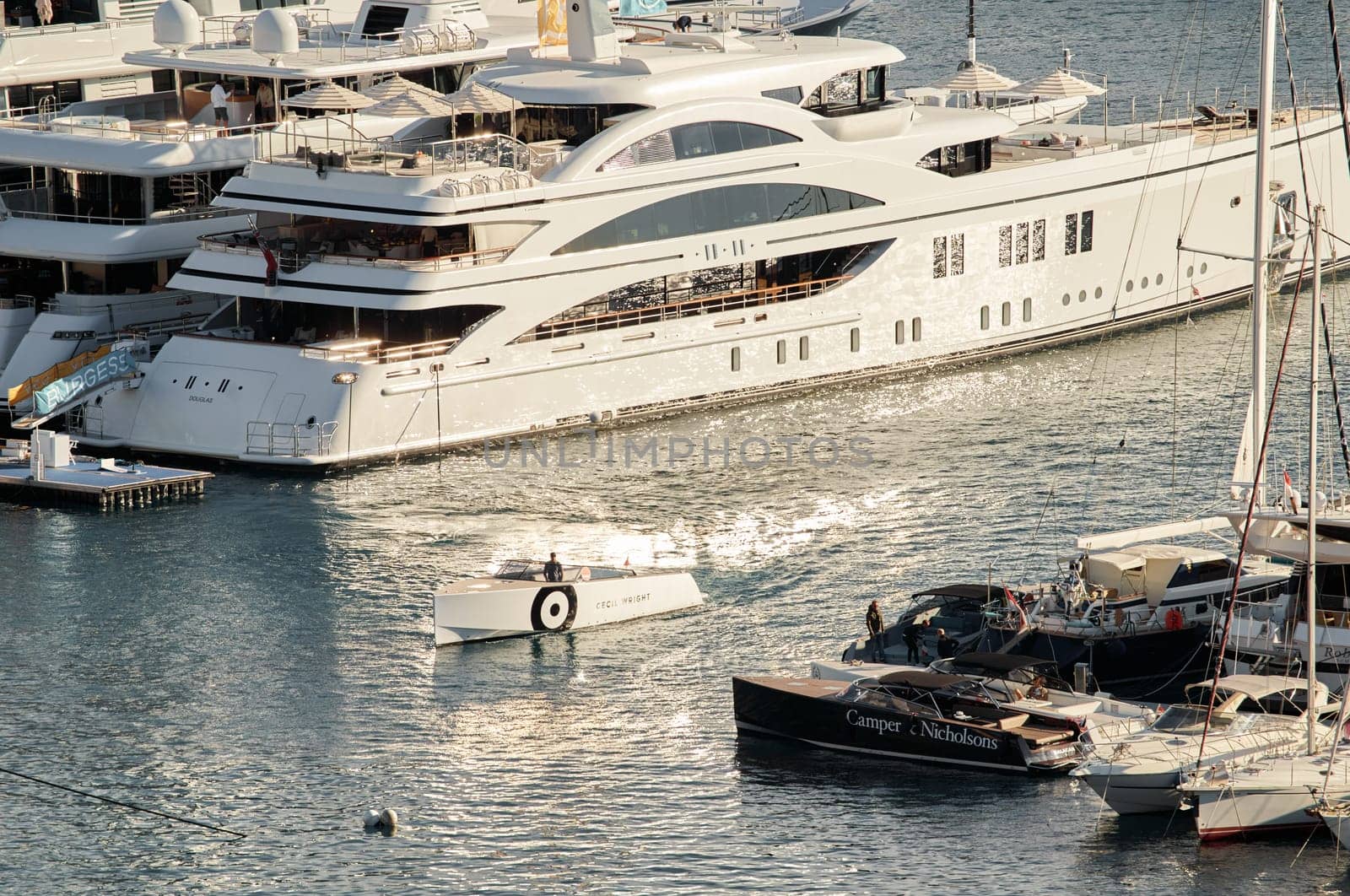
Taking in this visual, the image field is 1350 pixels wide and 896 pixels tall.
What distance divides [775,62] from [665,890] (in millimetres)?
31675

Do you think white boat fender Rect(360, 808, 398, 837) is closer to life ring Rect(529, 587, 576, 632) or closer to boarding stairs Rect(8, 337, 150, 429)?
life ring Rect(529, 587, 576, 632)

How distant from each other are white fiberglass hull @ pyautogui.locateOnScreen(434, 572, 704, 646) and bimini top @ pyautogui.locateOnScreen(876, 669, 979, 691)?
276 inches

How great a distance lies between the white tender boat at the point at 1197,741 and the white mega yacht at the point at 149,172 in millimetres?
29321

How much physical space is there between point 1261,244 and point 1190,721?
8720 millimetres

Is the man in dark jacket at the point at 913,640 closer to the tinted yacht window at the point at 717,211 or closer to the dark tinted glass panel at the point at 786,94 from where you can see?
the tinted yacht window at the point at 717,211

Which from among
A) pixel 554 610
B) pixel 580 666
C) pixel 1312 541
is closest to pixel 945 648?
pixel 580 666

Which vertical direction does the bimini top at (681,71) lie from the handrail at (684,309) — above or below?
above

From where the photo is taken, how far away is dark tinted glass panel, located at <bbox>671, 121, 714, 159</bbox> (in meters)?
56.4

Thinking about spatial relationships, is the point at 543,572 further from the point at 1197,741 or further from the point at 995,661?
the point at 1197,741

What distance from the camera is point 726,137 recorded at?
57344 millimetres

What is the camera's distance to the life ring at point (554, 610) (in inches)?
1636

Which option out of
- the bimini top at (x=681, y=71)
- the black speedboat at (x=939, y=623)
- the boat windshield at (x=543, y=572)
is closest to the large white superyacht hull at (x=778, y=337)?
the bimini top at (x=681, y=71)

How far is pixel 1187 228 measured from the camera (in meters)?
67.1

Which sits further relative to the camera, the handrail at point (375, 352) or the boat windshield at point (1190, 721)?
the handrail at point (375, 352)
